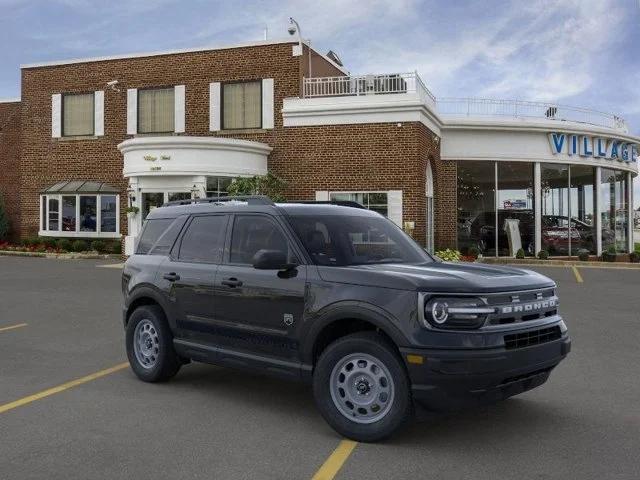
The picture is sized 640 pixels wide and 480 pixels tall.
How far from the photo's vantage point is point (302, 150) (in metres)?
23.9

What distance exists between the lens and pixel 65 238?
26922 mm

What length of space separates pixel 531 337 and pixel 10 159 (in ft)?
101

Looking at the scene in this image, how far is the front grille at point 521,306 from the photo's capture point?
15.5 feet

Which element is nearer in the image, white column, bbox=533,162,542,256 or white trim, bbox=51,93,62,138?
white column, bbox=533,162,542,256

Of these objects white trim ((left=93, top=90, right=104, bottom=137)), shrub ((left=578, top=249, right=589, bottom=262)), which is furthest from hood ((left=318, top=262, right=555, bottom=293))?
white trim ((left=93, top=90, right=104, bottom=137))

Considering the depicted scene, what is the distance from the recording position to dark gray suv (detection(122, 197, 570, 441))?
462cm

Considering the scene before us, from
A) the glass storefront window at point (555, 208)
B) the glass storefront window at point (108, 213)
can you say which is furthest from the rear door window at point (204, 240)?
the glass storefront window at point (555, 208)

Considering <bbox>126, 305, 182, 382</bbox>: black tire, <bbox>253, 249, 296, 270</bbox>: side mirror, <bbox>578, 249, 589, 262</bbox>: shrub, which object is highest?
<bbox>253, 249, 296, 270</bbox>: side mirror

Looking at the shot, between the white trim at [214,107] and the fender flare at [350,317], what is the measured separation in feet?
69.5

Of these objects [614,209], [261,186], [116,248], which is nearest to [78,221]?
[116,248]

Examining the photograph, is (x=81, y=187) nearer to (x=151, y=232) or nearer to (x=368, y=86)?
(x=368, y=86)

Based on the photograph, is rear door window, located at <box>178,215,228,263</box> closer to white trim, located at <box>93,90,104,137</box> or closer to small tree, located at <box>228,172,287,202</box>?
small tree, located at <box>228,172,287,202</box>

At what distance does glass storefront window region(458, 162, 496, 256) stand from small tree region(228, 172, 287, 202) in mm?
7195

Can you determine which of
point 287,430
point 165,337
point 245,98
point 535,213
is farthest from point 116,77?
point 287,430
